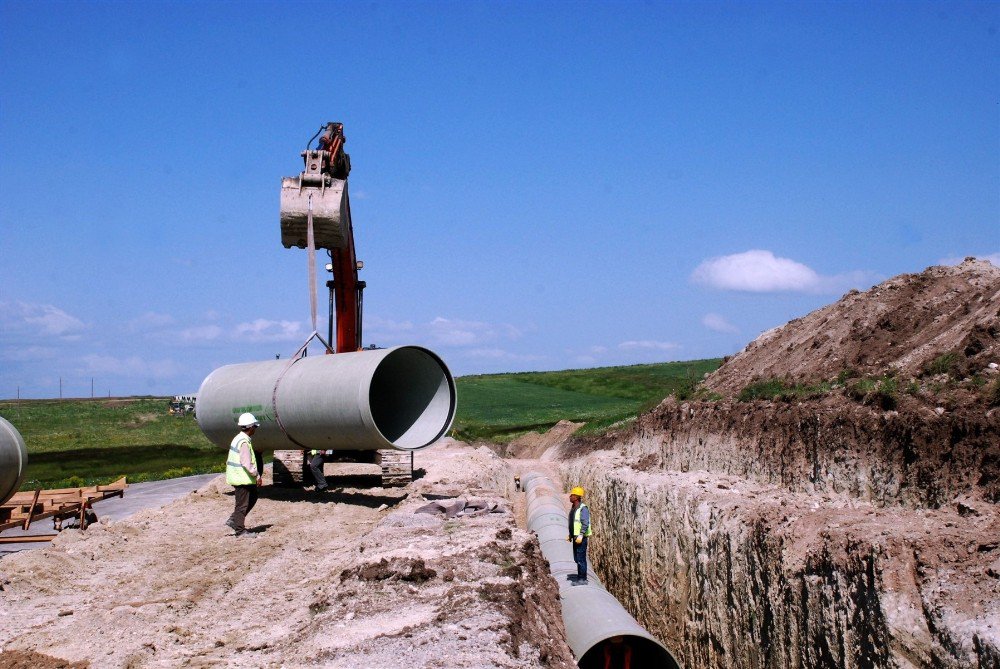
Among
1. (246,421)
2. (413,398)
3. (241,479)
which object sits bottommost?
(241,479)

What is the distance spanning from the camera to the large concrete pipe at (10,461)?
1270 cm

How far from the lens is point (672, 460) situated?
18.4m

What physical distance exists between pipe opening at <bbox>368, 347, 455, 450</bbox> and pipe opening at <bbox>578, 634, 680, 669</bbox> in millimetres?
4641

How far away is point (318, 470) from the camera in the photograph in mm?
14453

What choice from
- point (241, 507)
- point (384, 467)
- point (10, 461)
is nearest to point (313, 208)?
point (384, 467)

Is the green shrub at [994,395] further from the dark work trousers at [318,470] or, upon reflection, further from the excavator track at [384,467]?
the dark work trousers at [318,470]

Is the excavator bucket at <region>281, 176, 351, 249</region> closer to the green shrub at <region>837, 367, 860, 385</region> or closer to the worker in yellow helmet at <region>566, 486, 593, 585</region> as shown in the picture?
the worker in yellow helmet at <region>566, 486, 593, 585</region>

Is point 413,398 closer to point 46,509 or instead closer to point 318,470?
point 318,470

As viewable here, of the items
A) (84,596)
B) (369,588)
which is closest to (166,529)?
(84,596)

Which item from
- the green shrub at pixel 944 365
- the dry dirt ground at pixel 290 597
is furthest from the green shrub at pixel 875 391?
the dry dirt ground at pixel 290 597

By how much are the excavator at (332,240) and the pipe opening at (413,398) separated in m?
0.91

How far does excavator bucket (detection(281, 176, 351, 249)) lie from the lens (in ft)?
44.9

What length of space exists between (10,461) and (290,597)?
7166 mm

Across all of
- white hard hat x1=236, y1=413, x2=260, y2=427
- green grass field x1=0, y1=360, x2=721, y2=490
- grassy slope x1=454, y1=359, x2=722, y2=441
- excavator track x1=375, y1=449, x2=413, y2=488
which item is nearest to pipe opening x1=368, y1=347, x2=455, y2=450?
excavator track x1=375, y1=449, x2=413, y2=488
